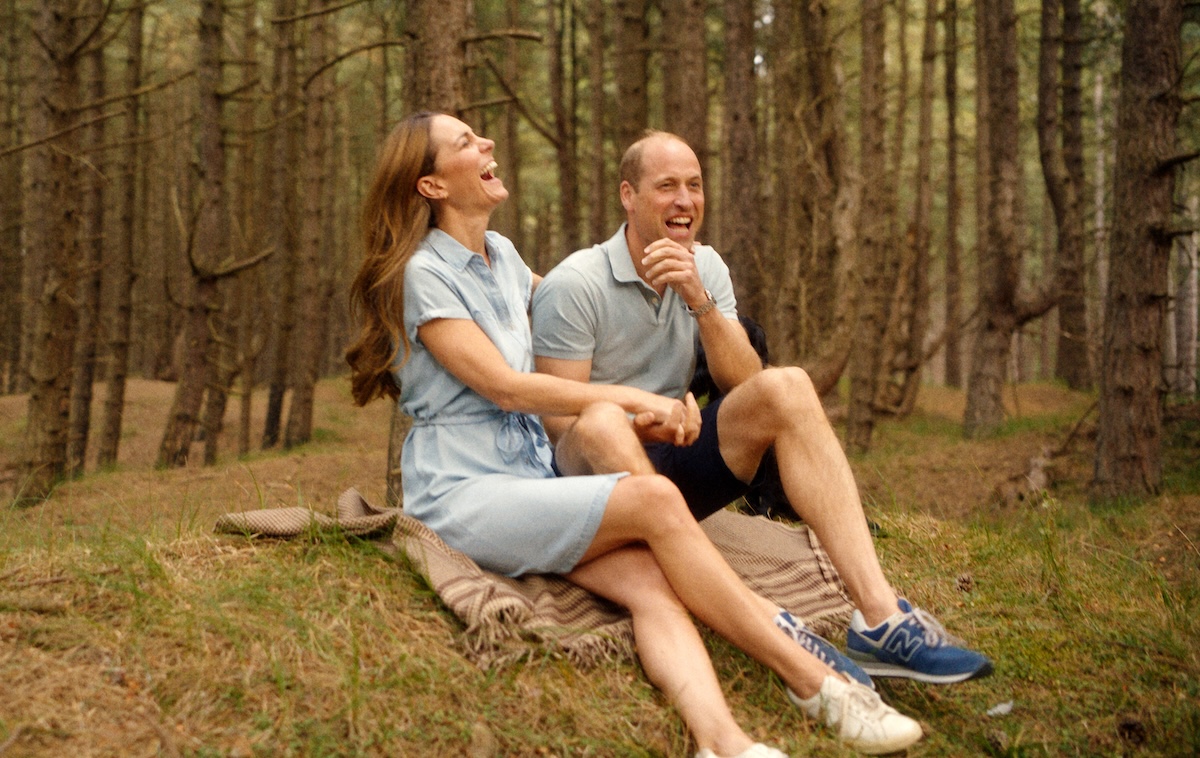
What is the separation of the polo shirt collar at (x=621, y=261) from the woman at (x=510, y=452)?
0.33 m

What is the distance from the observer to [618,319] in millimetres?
4094

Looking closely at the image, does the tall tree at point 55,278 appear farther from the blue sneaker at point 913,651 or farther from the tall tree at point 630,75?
the blue sneaker at point 913,651

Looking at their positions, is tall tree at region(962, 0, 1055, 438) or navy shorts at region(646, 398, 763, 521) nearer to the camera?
navy shorts at region(646, 398, 763, 521)

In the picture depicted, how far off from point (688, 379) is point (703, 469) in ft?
1.73

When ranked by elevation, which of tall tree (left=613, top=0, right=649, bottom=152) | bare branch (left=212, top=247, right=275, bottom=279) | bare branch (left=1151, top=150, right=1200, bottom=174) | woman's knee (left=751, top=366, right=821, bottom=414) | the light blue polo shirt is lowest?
woman's knee (left=751, top=366, right=821, bottom=414)

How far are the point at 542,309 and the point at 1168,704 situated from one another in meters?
2.53

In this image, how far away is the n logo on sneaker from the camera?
332cm

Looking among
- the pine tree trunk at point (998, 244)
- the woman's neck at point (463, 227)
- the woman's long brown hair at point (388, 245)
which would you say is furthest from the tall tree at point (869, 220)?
the woman's long brown hair at point (388, 245)

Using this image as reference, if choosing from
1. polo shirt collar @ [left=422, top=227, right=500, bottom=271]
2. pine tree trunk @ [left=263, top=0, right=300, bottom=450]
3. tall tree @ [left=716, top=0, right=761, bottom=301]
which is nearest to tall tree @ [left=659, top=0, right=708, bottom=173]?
tall tree @ [left=716, top=0, right=761, bottom=301]

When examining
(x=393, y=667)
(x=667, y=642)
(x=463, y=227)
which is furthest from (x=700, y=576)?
(x=463, y=227)

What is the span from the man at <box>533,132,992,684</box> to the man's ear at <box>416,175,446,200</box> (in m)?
0.54

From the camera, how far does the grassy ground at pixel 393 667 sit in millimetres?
2873

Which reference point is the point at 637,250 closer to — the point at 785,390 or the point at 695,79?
the point at 785,390

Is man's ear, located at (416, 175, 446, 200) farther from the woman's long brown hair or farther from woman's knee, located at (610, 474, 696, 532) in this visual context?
woman's knee, located at (610, 474, 696, 532)
